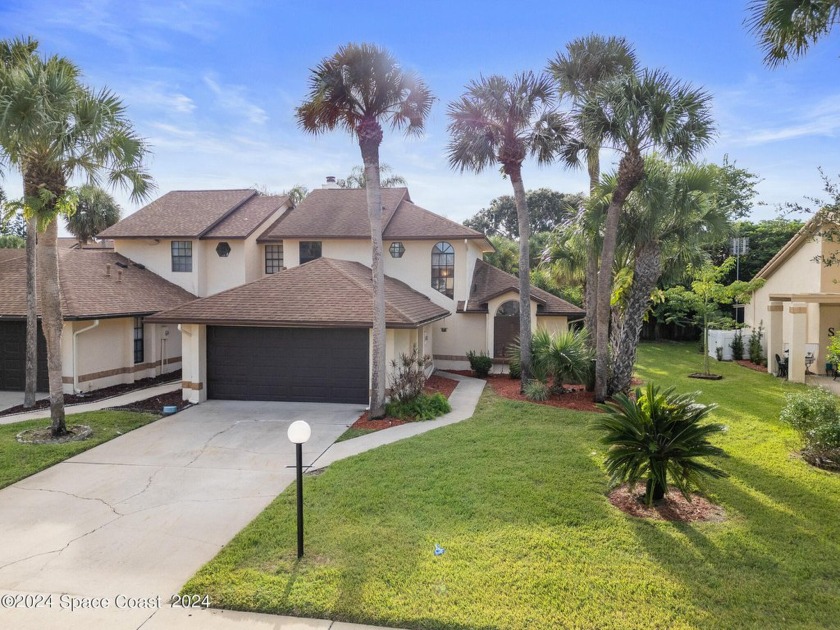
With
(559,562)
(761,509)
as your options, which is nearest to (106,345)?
(559,562)

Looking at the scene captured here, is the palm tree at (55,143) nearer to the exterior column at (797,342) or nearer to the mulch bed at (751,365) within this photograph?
the exterior column at (797,342)

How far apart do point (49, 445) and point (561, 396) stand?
12399 mm

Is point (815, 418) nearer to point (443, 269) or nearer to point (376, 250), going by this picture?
point (376, 250)

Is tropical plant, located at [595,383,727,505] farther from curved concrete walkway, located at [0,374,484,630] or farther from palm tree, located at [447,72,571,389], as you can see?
palm tree, located at [447,72,571,389]

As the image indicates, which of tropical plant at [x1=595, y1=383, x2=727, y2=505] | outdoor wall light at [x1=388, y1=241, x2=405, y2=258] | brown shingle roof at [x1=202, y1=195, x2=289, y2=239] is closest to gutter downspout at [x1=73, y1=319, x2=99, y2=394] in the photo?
brown shingle roof at [x1=202, y1=195, x2=289, y2=239]

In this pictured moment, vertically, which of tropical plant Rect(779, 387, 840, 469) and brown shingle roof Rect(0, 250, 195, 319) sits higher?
brown shingle roof Rect(0, 250, 195, 319)

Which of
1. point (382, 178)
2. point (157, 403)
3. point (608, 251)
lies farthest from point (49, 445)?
point (382, 178)

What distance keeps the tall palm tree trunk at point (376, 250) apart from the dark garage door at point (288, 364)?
1717 millimetres

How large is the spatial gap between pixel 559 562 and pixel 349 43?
1066cm

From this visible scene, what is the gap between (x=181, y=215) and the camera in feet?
71.5

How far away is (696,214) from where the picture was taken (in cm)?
1367

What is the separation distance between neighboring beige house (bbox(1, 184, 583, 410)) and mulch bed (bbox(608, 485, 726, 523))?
6829 mm

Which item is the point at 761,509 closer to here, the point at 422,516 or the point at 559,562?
the point at 559,562

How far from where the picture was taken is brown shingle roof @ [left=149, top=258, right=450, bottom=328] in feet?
42.9
